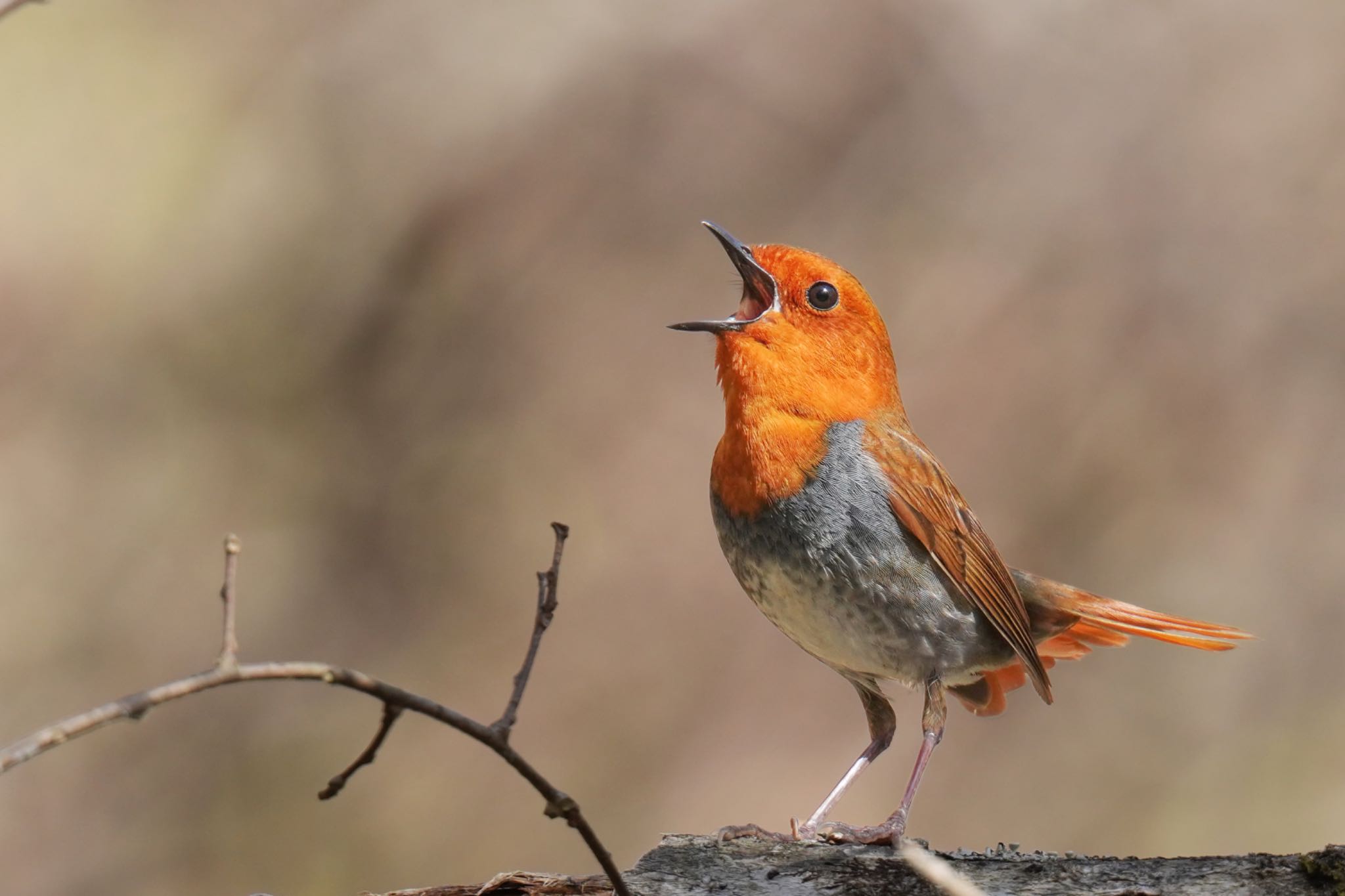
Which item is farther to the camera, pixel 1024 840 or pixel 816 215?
pixel 816 215

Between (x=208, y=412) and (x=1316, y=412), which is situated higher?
(x=1316, y=412)

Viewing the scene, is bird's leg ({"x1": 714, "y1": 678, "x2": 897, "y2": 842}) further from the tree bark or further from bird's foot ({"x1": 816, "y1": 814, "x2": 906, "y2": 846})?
the tree bark

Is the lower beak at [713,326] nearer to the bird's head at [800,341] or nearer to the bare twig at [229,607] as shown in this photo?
the bird's head at [800,341]

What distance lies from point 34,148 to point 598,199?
343 centimetres

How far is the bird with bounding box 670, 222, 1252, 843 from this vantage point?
3717 millimetres

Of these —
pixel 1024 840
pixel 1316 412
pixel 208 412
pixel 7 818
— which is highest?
pixel 1316 412

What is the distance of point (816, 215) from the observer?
7.85m

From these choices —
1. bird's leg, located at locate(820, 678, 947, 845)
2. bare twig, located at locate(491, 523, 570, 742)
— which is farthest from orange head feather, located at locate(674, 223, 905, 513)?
bare twig, located at locate(491, 523, 570, 742)

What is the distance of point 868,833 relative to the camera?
11.3 feet

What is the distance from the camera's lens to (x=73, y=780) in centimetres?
700

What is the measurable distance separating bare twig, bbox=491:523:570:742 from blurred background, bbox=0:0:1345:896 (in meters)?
5.15

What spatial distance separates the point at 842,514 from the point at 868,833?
86cm

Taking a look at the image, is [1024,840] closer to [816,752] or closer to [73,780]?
[816,752]

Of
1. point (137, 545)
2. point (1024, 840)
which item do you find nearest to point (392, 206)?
point (137, 545)
